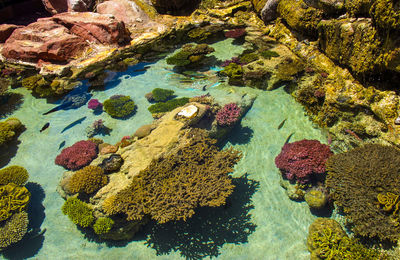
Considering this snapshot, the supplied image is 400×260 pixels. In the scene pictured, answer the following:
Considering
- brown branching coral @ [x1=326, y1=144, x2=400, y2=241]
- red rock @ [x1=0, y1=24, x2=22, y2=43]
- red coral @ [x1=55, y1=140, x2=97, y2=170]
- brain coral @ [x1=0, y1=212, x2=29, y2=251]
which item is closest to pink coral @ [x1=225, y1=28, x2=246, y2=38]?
brown branching coral @ [x1=326, y1=144, x2=400, y2=241]

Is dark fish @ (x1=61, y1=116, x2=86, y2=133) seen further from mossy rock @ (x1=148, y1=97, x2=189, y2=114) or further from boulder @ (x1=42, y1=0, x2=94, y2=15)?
boulder @ (x1=42, y1=0, x2=94, y2=15)

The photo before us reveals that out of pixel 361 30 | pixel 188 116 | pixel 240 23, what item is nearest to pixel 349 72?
pixel 361 30

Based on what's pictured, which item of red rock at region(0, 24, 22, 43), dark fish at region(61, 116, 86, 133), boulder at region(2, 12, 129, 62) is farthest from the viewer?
red rock at region(0, 24, 22, 43)

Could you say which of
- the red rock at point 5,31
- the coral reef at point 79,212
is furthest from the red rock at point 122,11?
the coral reef at point 79,212

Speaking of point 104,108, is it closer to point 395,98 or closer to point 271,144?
point 271,144

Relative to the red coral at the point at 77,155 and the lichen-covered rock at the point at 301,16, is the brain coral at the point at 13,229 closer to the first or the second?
the red coral at the point at 77,155
